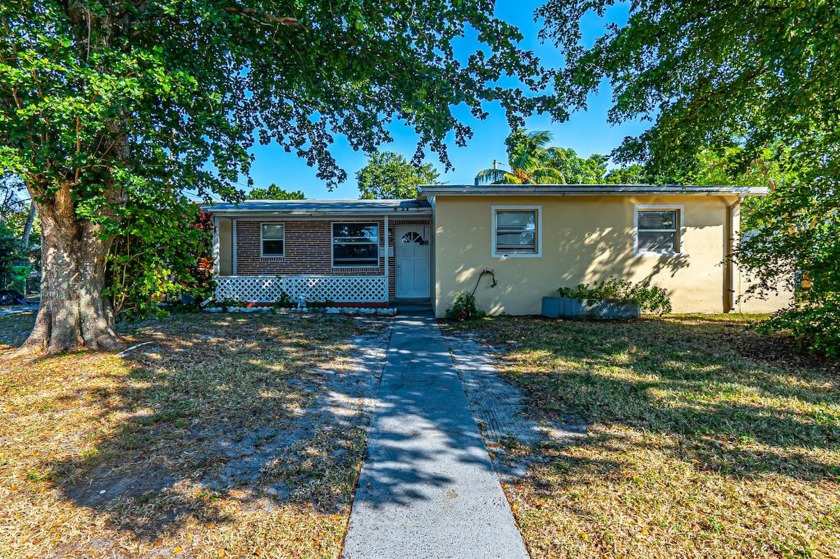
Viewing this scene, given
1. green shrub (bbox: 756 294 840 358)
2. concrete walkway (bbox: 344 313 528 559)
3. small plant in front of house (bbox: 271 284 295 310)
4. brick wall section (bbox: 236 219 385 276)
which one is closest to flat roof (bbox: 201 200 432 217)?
brick wall section (bbox: 236 219 385 276)

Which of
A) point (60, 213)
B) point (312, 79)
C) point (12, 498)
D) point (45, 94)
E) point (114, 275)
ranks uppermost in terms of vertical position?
point (312, 79)

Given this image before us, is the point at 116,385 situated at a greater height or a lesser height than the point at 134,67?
lesser

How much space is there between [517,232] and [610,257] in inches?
96.3

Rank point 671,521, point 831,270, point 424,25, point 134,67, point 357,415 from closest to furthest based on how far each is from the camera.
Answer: point 671,521
point 357,415
point 134,67
point 831,270
point 424,25

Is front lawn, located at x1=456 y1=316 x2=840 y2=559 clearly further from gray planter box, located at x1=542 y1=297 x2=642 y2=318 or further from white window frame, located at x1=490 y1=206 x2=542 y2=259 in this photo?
white window frame, located at x1=490 y1=206 x2=542 y2=259

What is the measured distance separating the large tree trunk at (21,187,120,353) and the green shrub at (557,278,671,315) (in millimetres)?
9164

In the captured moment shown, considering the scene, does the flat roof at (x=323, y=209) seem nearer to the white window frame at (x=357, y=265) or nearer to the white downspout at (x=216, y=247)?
the white downspout at (x=216, y=247)

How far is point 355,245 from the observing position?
1219 cm

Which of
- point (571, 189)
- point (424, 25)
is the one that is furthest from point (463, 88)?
point (571, 189)

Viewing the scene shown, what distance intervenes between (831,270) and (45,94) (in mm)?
9802

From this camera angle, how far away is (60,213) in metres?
5.45

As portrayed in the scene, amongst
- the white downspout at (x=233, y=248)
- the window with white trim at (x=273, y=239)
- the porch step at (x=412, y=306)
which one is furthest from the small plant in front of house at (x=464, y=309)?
the white downspout at (x=233, y=248)

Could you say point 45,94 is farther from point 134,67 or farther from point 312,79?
point 312,79

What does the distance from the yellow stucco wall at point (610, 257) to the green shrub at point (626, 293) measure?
20cm
